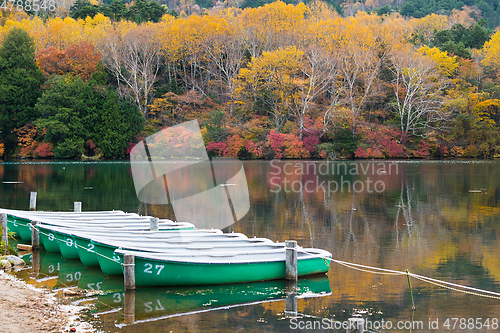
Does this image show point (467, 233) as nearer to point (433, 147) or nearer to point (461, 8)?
point (433, 147)

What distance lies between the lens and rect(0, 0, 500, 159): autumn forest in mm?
57250

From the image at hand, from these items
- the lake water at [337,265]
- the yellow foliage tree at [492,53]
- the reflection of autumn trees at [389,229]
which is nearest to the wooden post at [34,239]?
the lake water at [337,265]

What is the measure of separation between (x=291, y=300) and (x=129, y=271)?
3.37 metres

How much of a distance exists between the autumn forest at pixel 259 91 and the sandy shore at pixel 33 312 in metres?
47.7

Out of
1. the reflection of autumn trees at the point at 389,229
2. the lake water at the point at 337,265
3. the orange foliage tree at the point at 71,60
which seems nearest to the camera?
the lake water at the point at 337,265

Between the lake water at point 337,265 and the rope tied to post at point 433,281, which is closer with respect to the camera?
the lake water at point 337,265

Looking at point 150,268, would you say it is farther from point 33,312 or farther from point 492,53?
point 492,53

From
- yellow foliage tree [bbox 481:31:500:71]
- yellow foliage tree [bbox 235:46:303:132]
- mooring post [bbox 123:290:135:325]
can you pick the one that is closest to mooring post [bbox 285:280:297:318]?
mooring post [bbox 123:290:135:325]

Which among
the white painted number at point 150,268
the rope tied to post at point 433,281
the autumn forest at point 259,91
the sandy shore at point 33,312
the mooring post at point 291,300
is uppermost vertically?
the autumn forest at point 259,91

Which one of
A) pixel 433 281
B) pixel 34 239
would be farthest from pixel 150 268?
pixel 433 281

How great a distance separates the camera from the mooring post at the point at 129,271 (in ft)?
32.2

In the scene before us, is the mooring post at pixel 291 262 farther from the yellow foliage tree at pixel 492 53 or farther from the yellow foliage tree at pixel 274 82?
the yellow foliage tree at pixel 492 53

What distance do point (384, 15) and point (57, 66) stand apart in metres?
67.4

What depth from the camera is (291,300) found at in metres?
9.64
